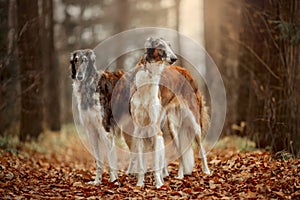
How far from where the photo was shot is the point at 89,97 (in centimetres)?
736

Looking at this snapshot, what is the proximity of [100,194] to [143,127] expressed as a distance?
1250 millimetres

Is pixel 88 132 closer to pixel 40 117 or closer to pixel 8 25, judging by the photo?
pixel 8 25

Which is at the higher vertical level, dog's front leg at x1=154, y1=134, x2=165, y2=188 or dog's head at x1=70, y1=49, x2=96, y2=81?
dog's head at x1=70, y1=49, x2=96, y2=81

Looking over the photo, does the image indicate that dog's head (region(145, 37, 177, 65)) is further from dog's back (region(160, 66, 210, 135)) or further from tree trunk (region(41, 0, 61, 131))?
tree trunk (region(41, 0, 61, 131))

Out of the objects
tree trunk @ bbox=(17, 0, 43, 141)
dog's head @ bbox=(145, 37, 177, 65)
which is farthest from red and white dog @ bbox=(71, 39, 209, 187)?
tree trunk @ bbox=(17, 0, 43, 141)

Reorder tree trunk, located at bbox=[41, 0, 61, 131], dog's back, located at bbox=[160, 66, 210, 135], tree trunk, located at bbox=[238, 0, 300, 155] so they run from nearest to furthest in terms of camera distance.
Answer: dog's back, located at bbox=[160, 66, 210, 135] < tree trunk, located at bbox=[238, 0, 300, 155] < tree trunk, located at bbox=[41, 0, 61, 131]

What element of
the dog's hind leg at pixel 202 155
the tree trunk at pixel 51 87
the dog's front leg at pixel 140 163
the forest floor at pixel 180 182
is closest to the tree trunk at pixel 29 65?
the forest floor at pixel 180 182

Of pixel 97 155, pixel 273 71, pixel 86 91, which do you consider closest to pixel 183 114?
pixel 97 155

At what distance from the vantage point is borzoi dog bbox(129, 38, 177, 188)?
695 cm

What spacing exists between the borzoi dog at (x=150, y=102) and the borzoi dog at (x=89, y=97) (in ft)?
1.67

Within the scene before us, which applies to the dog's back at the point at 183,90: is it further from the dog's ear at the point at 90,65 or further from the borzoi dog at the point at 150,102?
the dog's ear at the point at 90,65

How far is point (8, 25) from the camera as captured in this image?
11641mm

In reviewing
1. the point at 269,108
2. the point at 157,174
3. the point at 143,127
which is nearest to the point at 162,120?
the point at 143,127

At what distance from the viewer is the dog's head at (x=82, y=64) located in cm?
738
